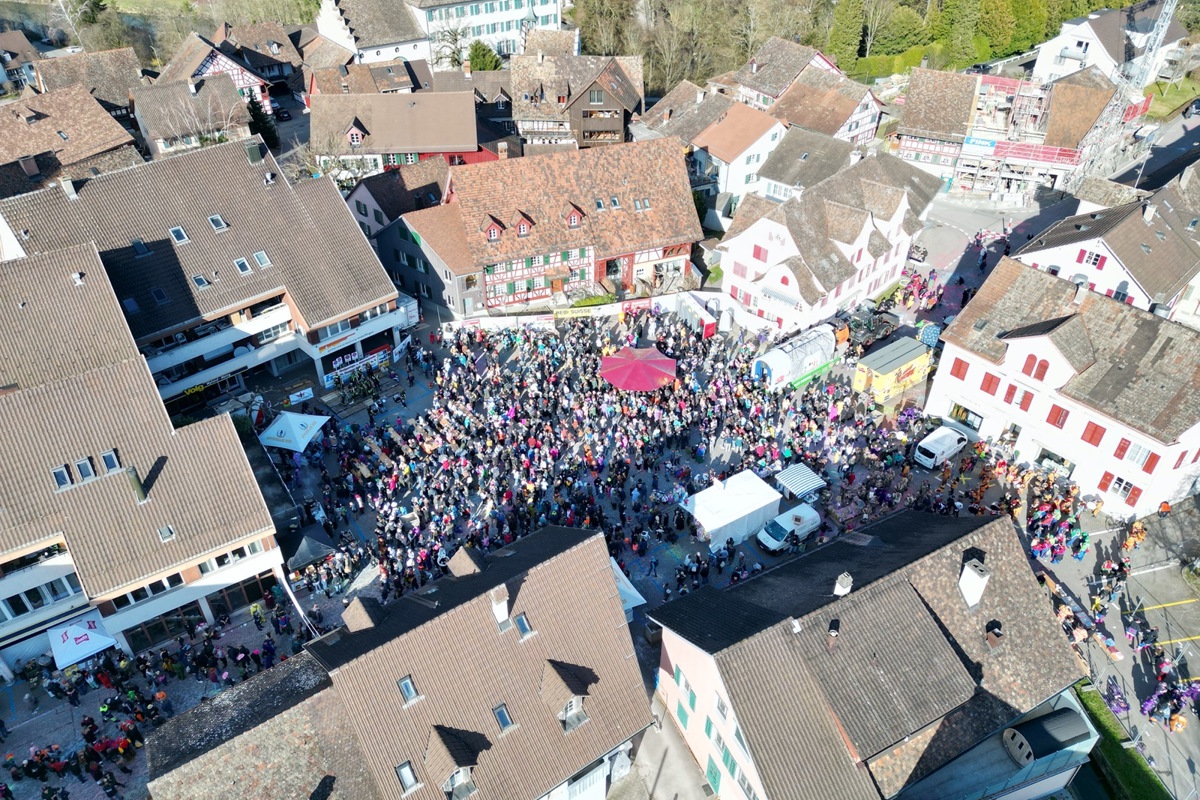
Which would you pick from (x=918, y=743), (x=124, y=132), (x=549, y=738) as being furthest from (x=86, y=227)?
(x=918, y=743)

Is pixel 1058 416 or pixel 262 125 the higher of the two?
pixel 262 125

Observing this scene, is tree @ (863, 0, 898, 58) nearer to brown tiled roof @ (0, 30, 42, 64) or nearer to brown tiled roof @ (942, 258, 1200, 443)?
brown tiled roof @ (942, 258, 1200, 443)

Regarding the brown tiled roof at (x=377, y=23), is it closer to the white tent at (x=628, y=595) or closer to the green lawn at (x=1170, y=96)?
the white tent at (x=628, y=595)

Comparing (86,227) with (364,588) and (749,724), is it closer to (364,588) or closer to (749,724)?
(364,588)

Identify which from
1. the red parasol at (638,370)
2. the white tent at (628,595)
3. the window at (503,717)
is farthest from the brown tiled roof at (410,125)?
the window at (503,717)

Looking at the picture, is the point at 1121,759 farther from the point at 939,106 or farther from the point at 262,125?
the point at 262,125

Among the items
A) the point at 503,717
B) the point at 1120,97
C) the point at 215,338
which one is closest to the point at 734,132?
the point at 1120,97
